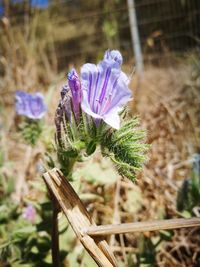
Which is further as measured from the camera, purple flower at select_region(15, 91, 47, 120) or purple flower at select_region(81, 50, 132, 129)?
purple flower at select_region(15, 91, 47, 120)

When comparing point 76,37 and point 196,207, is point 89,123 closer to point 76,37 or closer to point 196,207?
point 196,207

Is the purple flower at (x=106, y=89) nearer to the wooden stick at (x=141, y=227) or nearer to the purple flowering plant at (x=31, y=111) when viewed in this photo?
the wooden stick at (x=141, y=227)

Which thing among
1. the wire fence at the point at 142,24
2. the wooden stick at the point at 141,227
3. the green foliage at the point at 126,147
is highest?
the wire fence at the point at 142,24

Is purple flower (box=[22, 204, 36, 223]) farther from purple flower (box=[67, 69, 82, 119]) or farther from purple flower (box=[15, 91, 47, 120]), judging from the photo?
purple flower (box=[67, 69, 82, 119])

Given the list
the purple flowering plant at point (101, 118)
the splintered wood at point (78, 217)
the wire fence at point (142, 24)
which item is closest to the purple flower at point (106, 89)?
the purple flowering plant at point (101, 118)

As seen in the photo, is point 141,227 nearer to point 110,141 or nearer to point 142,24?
point 110,141

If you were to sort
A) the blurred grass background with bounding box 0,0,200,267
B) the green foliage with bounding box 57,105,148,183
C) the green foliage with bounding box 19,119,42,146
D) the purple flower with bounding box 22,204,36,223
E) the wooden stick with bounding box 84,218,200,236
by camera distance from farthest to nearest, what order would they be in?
the green foliage with bounding box 19,119,42,146 → the purple flower with bounding box 22,204,36,223 → the blurred grass background with bounding box 0,0,200,267 → the green foliage with bounding box 57,105,148,183 → the wooden stick with bounding box 84,218,200,236

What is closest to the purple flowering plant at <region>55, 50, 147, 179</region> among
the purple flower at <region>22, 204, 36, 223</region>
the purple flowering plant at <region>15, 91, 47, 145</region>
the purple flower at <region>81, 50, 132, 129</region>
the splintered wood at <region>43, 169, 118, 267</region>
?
the purple flower at <region>81, 50, 132, 129</region>
